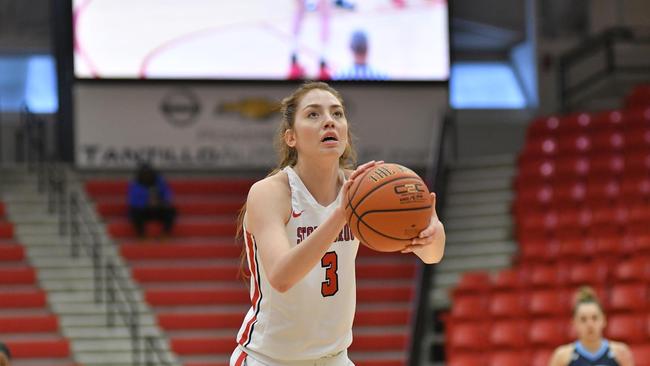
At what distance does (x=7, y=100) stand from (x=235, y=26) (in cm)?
393

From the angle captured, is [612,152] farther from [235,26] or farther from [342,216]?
[342,216]

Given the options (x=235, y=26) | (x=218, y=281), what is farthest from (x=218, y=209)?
(x=235, y=26)

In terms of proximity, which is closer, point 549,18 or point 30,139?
point 30,139

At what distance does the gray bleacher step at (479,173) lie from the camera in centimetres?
1374

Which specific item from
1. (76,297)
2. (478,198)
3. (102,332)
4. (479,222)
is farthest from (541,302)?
(76,297)

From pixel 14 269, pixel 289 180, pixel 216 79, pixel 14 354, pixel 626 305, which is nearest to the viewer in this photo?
pixel 289 180

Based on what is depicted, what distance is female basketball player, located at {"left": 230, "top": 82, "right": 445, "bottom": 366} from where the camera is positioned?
3.82m

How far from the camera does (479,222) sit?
1307cm

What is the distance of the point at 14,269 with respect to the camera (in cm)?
1227

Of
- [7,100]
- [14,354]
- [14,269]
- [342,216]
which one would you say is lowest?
[14,354]

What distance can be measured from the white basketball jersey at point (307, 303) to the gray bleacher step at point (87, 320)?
8.06m

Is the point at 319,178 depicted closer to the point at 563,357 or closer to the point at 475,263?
the point at 563,357

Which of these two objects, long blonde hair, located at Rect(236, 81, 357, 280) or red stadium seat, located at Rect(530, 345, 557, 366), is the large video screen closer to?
red stadium seat, located at Rect(530, 345, 557, 366)

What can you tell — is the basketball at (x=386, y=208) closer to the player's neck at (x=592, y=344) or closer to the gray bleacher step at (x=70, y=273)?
the player's neck at (x=592, y=344)
